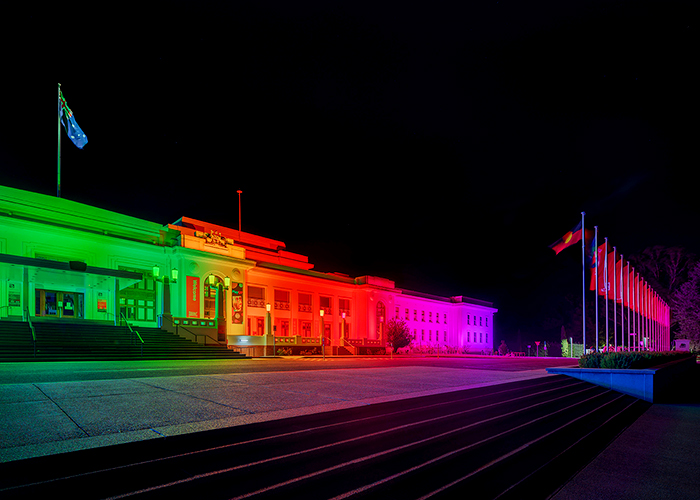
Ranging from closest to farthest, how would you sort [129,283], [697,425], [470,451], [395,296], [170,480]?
1. [170,480]
2. [470,451]
3. [697,425]
4. [129,283]
5. [395,296]

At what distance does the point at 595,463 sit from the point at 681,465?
1734 mm

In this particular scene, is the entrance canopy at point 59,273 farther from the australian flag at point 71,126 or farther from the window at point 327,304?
the window at point 327,304

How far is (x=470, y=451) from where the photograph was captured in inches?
252

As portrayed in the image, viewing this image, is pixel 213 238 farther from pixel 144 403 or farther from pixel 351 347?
pixel 144 403

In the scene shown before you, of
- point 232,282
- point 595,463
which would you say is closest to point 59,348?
point 232,282

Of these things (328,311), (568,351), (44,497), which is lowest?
(568,351)

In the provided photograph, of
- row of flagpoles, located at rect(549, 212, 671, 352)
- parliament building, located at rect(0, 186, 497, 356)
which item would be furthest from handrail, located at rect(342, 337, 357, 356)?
row of flagpoles, located at rect(549, 212, 671, 352)

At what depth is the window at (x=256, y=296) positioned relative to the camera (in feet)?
136

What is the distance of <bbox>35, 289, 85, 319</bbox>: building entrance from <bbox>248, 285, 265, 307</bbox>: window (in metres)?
15.3

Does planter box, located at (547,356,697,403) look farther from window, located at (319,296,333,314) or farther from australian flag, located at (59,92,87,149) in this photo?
window, located at (319,296,333,314)

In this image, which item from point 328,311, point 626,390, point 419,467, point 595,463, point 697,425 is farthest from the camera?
point 328,311

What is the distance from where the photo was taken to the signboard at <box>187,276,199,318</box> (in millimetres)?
33531

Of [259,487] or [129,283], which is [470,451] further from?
[129,283]

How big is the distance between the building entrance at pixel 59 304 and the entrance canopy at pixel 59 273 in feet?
2.52
